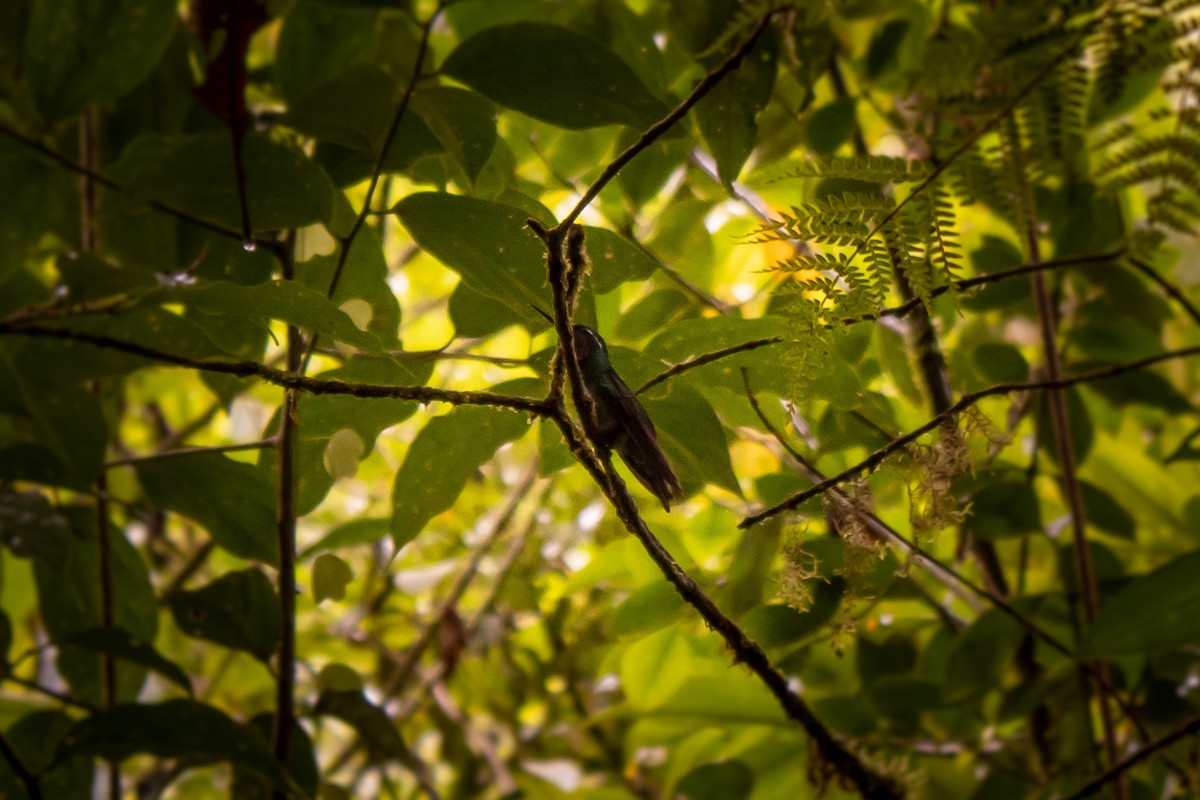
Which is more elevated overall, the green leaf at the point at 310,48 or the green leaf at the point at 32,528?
the green leaf at the point at 310,48

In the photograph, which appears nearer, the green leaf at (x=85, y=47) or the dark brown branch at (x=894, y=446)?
the dark brown branch at (x=894, y=446)

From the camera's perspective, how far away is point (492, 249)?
52 cm

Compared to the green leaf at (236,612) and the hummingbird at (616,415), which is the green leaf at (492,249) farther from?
the green leaf at (236,612)

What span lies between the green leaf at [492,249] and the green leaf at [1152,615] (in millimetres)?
507

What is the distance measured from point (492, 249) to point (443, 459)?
0.14 metres

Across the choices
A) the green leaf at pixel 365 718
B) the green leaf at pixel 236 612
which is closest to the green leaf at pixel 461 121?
the green leaf at pixel 236 612

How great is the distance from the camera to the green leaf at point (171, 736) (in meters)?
0.63

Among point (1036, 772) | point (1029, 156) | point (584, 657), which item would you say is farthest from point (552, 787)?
point (1029, 156)

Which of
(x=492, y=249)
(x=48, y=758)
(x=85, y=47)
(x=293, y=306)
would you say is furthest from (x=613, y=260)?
(x=48, y=758)

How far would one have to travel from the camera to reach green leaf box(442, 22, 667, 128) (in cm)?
53

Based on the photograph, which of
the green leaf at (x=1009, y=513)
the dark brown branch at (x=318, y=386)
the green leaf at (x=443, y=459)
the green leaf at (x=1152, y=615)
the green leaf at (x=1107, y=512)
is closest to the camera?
the dark brown branch at (x=318, y=386)

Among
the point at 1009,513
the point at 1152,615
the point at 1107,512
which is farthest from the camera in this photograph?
the point at 1107,512

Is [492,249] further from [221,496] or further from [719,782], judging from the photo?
[719,782]

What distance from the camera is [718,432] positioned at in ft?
1.86
